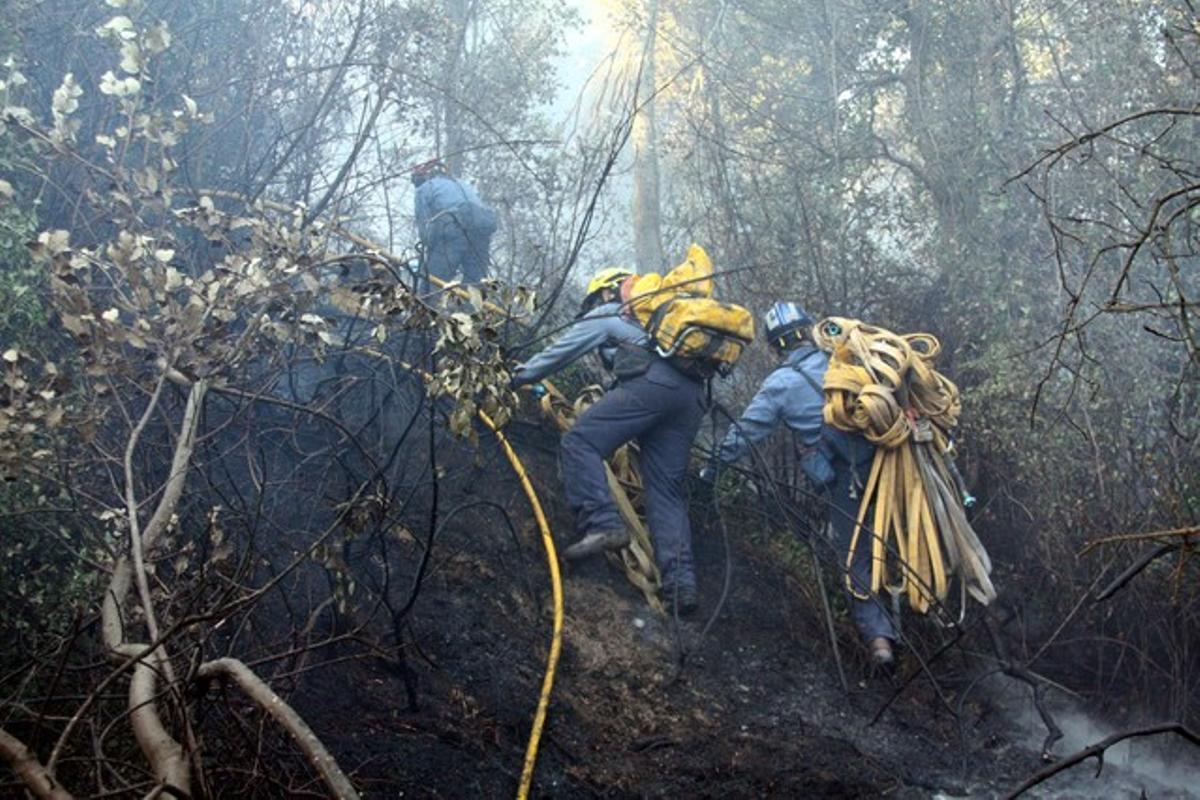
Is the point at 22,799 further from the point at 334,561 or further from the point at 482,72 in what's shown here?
the point at 482,72

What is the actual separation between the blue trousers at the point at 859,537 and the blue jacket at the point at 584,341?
53.2 inches

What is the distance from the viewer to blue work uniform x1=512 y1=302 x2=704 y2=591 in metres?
6.18

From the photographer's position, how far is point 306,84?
7.72 m

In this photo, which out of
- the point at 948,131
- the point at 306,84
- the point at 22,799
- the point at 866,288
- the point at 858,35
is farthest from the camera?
the point at 858,35

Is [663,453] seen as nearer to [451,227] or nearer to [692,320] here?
[692,320]

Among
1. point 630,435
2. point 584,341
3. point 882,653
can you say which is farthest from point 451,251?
point 882,653

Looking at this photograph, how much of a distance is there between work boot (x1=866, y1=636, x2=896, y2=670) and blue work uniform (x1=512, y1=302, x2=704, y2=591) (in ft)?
3.37

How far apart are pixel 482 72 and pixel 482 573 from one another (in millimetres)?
9687

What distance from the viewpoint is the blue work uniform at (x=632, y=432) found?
6.18 metres

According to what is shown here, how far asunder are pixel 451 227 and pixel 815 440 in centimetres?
321

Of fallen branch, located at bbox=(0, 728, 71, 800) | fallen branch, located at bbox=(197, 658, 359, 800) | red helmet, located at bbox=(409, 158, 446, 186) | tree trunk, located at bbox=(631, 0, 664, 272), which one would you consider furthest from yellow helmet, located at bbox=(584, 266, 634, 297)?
tree trunk, located at bbox=(631, 0, 664, 272)

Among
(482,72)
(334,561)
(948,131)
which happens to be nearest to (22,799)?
(334,561)

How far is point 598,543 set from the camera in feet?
20.0

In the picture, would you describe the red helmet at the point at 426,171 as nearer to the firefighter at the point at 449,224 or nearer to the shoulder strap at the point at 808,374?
the firefighter at the point at 449,224
